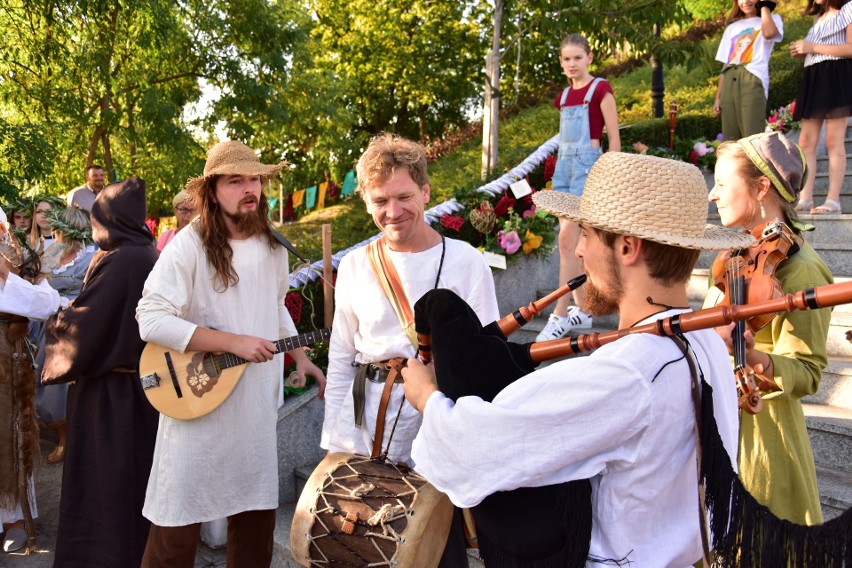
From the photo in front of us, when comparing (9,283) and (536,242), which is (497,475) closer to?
(9,283)

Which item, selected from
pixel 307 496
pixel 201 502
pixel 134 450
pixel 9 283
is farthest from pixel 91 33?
pixel 307 496

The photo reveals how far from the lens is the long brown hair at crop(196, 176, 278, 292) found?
3.69 m

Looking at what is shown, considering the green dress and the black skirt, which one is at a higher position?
the black skirt

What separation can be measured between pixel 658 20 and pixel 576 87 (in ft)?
7.75

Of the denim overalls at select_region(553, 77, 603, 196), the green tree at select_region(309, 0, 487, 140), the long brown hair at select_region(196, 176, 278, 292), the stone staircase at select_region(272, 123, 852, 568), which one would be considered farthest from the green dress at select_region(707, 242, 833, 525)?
the green tree at select_region(309, 0, 487, 140)

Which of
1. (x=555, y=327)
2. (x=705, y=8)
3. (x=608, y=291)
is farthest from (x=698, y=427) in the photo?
(x=705, y=8)

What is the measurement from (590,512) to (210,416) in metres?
2.31

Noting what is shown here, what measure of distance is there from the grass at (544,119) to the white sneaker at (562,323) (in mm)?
2445

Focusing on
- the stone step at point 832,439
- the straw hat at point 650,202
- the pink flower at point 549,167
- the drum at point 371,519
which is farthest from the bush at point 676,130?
the straw hat at point 650,202

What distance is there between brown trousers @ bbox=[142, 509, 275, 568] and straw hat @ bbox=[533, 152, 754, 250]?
2.53 metres

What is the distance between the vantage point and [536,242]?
6797 mm

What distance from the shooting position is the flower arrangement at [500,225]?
267 inches

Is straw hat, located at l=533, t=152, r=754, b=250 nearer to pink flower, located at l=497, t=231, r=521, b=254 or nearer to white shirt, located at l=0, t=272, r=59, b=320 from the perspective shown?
white shirt, located at l=0, t=272, r=59, b=320

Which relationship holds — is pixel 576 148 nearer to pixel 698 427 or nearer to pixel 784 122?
pixel 784 122
